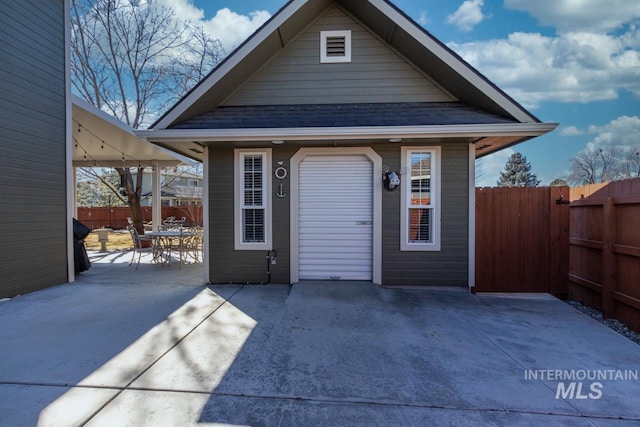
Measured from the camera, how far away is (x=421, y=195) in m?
5.64

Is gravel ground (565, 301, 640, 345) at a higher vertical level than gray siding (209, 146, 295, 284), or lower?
lower

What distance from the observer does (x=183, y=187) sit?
28875 millimetres

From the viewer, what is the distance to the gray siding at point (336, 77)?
18.9ft

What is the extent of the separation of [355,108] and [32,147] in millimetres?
6010

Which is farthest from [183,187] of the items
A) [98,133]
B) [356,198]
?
[356,198]

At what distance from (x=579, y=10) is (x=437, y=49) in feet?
42.4

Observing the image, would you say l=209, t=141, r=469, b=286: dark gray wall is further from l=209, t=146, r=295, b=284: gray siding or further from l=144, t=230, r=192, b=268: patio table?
l=144, t=230, r=192, b=268: patio table

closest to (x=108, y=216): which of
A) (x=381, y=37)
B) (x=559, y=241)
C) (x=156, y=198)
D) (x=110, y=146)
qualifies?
(x=156, y=198)

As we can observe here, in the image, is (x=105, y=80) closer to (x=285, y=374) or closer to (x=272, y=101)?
(x=272, y=101)

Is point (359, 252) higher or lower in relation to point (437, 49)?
lower

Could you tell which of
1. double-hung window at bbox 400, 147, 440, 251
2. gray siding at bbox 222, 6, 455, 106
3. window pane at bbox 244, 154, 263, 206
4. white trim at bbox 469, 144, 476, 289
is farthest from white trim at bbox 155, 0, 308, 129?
white trim at bbox 469, 144, 476, 289

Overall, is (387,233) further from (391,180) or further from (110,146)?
(110,146)

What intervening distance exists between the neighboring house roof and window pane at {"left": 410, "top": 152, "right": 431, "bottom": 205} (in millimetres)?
691

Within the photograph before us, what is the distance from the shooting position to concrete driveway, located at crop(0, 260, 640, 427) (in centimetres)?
232
